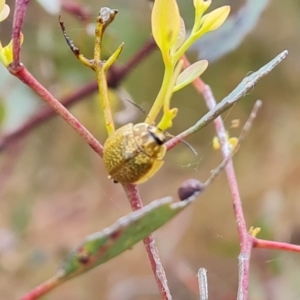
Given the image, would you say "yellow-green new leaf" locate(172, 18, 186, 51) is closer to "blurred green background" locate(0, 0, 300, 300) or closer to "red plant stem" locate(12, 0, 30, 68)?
"red plant stem" locate(12, 0, 30, 68)

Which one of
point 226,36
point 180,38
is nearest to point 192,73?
point 180,38

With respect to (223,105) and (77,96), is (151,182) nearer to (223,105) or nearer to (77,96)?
(77,96)

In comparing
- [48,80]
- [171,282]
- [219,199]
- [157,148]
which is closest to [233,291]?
[171,282]

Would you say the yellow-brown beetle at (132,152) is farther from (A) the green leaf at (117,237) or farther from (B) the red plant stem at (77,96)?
(B) the red plant stem at (77,96)

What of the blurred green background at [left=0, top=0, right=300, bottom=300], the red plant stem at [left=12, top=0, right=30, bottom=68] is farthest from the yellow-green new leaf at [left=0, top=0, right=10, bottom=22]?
the blurred green background at [left=0, top=0, right=300, bottom=300]

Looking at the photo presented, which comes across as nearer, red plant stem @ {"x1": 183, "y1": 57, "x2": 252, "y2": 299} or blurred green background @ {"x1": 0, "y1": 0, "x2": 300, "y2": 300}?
red plant stem @ {"x1": 183, "y1": 57, "x2": 252, "y2": 299}
